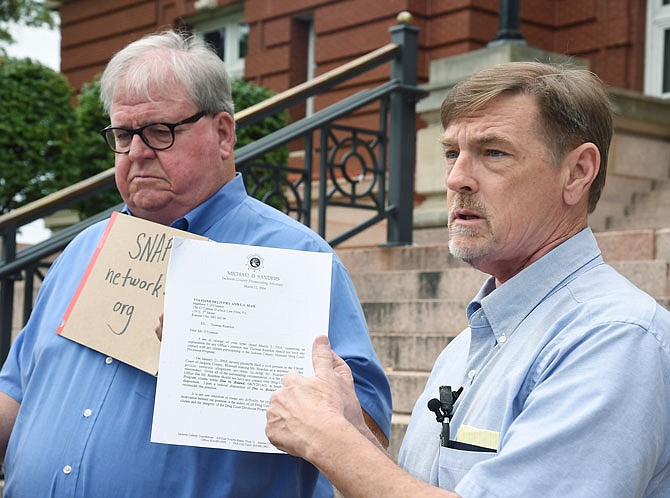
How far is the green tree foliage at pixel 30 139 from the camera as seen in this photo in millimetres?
11492

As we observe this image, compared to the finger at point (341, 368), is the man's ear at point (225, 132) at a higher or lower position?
higher

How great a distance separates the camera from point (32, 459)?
2.76 metres

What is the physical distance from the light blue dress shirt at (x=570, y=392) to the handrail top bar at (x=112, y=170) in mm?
3782

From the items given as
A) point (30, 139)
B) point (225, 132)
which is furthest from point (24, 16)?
point (225, 132)

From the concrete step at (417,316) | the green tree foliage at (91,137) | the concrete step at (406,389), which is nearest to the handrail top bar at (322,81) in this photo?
the concrete step at (417,316)

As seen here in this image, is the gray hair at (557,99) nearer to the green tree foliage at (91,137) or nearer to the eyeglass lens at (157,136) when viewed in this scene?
the eyeglass lens at (157,136)

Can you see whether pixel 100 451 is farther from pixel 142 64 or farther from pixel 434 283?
pixel 434 283

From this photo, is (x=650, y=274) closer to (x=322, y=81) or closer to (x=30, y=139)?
(x=322, y=81)

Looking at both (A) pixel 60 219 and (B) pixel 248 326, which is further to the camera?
(A) pixel 60 219

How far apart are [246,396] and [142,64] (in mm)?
950

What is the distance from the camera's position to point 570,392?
184cm

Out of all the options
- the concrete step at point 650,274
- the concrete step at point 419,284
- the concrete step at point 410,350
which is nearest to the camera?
the concrete step at point 650,274

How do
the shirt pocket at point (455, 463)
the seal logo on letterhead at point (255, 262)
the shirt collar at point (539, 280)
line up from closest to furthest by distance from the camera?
the shirt pocket at point (455, 463) → the shirt collar at point (539, 280) → the seal logo on letterhead at point (255, 262)

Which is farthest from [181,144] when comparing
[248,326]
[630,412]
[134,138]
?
[630,412]
